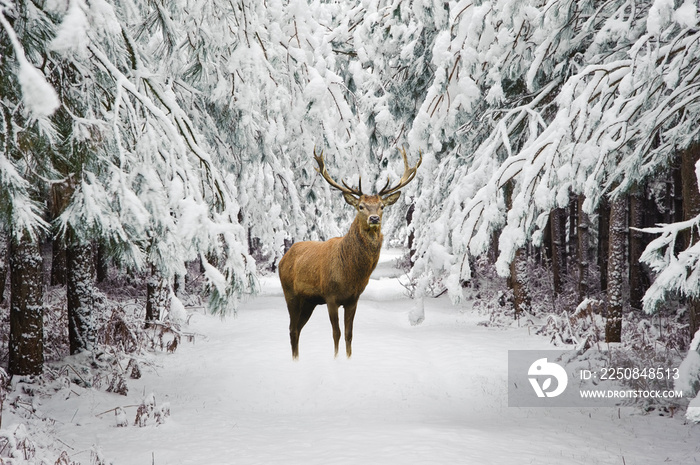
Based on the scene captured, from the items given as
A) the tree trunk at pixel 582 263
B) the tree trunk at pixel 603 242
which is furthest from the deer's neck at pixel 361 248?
the tree trunk at pixel 603 242

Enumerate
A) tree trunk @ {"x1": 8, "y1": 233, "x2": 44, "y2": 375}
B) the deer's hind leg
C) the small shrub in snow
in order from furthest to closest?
1. the deer's hind leg
2. tree trunk @ {"x1": 8, "y1": 233, "x2": 44, "y2": 375}
3. the small shrub in snow

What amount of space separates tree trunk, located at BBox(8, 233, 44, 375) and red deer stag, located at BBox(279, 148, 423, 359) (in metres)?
3.13

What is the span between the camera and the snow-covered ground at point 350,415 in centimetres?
458

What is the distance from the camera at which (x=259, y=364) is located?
7852 millimetres

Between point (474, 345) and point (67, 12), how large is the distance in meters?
8.38

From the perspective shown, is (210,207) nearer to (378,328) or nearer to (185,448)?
(185,448)

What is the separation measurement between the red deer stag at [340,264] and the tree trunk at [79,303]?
3.02 m

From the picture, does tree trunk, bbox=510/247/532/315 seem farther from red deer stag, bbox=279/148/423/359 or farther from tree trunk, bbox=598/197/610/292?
red deer stag, bbox=279/148/423/359

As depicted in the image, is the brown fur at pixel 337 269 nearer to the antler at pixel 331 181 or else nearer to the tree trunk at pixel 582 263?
the antler at pixel 331 181

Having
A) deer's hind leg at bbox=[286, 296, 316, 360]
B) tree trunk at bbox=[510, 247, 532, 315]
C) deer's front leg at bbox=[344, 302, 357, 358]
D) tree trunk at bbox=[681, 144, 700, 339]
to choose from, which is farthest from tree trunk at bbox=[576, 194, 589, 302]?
deer's hind leg at bbox=[286, 296, 316, 360]

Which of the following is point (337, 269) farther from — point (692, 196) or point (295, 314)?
point (692, 196)

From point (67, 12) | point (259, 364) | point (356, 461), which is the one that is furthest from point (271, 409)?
point (67, 12)

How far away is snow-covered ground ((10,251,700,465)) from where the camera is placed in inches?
180

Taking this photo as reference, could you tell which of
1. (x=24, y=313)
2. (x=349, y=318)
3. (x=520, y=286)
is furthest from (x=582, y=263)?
(x=24, y=313)
